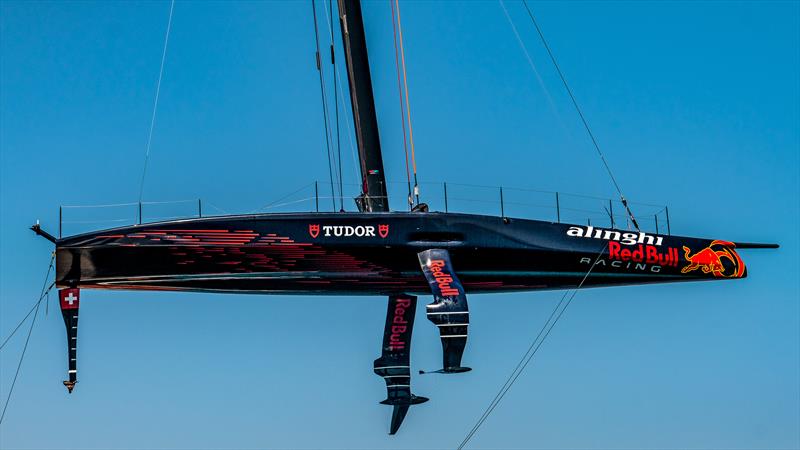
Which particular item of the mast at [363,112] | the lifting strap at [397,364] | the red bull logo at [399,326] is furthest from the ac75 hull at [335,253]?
the mast at [363,112]

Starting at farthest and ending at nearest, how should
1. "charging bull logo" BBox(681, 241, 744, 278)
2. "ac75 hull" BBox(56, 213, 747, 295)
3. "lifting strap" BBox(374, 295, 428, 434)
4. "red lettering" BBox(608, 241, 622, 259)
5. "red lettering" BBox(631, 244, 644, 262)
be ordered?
"charging bull logo" BBox(681, 241, 744, 278) < "red lettering" BBox(631, 244, 644, 262) < "red lettering" BBox(608, 241, 622, 259) < "lifting strap" BBox(374, 295, 428, 434) < "ac75 hull" BBox(56, 213, 747, 295)

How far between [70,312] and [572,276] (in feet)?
33.0

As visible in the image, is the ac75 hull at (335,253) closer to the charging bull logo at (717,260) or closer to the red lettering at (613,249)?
the red lettering at (613,249)

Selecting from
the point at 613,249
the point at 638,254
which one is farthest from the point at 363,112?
the point at 638,254

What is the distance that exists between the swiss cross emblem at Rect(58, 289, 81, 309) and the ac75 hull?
0.14 meters

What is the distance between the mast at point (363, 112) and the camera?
3500cm

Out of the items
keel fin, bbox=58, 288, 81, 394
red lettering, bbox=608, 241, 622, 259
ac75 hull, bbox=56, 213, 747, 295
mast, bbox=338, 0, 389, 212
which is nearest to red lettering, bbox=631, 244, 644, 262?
ac75 hull, bbox=56, 213, 747, 295

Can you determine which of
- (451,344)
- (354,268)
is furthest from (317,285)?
(451,344)

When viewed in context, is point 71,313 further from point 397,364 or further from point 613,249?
point 613,249

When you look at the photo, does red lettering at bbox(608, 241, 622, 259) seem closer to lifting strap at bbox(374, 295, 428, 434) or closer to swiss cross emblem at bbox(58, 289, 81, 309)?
lifting strap at bbox(374, 295, 428, 434)

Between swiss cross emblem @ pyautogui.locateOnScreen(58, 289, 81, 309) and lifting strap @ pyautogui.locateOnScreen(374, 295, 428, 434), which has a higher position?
swiss cross emblem @ pyautogui.locateOnScreen(58, 289, 81, 309)

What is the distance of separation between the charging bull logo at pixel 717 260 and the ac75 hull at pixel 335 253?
1.25 metres

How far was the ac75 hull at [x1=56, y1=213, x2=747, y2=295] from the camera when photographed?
3316cm

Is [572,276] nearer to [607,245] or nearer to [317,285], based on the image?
[607,245]
